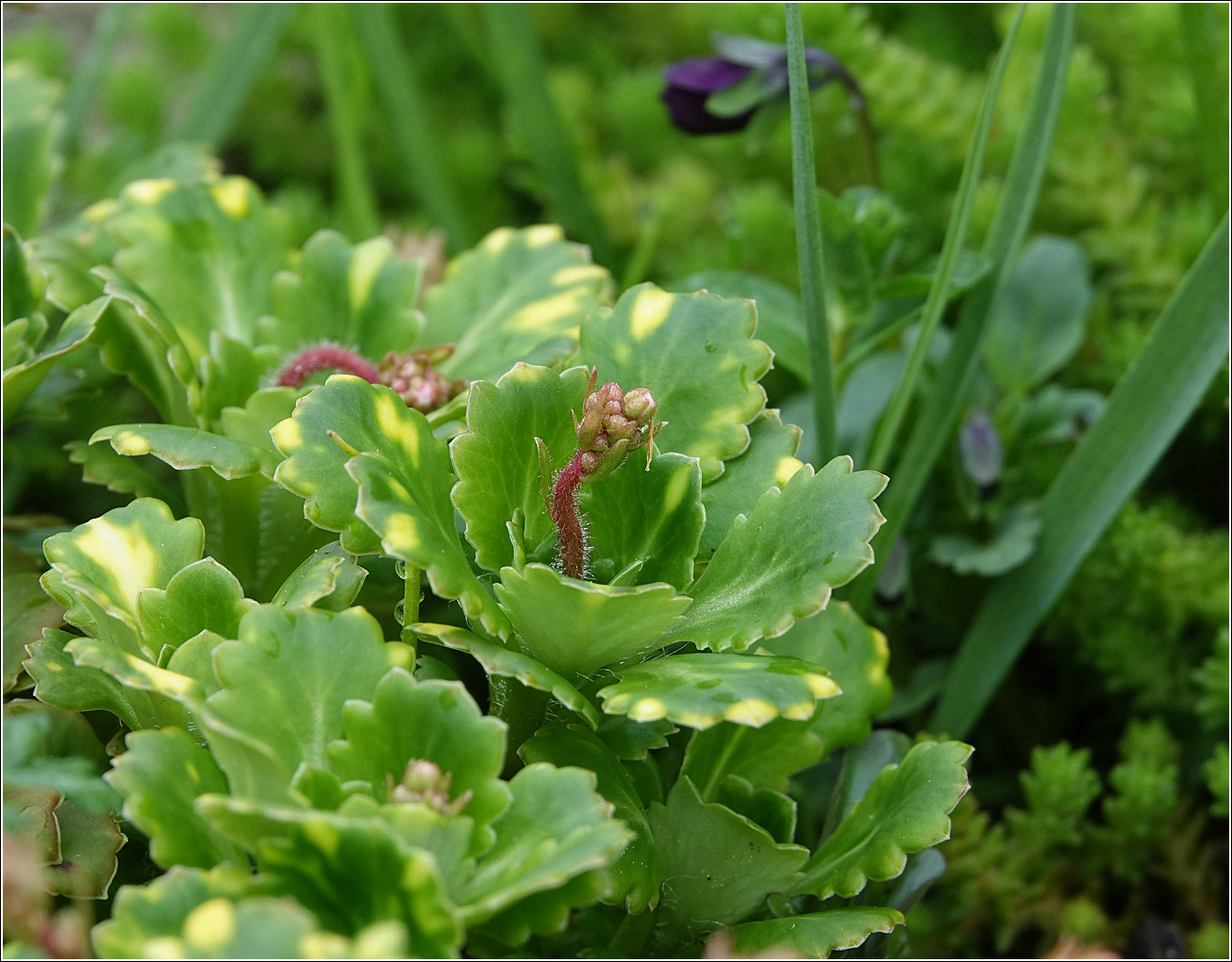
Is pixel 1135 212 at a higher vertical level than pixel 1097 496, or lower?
higher

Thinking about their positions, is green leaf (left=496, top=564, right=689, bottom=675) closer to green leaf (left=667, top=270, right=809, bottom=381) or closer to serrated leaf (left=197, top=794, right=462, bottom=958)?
serrated leaf (left=197, top=794, right=462, bottom=958)

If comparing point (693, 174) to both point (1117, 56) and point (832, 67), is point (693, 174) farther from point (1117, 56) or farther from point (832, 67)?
point (1117, 56)

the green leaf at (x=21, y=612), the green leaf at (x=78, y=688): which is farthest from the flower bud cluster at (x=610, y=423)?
the green leaf at (x=21, y=612)

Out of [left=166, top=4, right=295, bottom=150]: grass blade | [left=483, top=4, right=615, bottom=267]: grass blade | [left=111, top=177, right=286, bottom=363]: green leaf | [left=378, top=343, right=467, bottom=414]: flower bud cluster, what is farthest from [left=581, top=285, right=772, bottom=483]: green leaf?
[left=166, top=4, right=295, bottom=150]: grass blade

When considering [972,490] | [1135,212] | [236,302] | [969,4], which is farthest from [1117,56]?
[236,302]

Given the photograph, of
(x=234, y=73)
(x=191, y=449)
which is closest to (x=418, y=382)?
(x=191, y=449)

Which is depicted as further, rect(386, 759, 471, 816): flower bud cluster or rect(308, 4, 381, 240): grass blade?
rect(308, 4, 381, 240): grass blade
